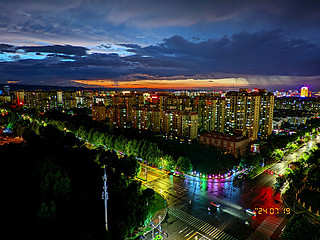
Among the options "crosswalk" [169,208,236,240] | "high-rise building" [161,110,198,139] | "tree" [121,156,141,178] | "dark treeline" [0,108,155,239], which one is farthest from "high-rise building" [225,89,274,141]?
"dark treeline" [0,108,155,239]

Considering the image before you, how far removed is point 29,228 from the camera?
13.9m

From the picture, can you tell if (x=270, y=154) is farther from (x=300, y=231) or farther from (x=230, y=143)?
(x=300, y=231)

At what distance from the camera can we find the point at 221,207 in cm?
2153

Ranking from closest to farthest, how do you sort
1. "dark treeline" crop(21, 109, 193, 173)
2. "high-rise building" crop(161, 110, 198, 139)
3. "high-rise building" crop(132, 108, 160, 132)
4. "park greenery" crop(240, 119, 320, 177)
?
1. "dark treeline" crop(21, 109, 193, 173)
2. "park greenery" crop(240, 119, 320, 177)
3. "high-rise building" crop(161, 110, 198, 139)
4. "high-rise building" crop(132, 108, 160, 132)

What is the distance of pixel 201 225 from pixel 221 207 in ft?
12.8

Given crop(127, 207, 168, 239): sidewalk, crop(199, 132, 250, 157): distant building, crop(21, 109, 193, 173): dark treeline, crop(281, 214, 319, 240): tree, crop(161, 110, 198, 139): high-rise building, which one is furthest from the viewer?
crop(161, 110, 198, 139): high-rise building

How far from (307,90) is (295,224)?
18168 cm

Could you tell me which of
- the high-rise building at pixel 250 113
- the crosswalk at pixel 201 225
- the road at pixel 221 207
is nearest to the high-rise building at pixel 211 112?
the high-rise building at pixel 250 113

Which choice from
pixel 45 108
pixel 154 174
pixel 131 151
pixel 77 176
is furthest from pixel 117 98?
pixel 77 176

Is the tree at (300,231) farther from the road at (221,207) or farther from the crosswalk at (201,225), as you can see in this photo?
the crosswalk at (201,225)

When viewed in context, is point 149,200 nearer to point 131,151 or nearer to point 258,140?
point 131,151

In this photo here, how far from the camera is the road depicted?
1772cm
